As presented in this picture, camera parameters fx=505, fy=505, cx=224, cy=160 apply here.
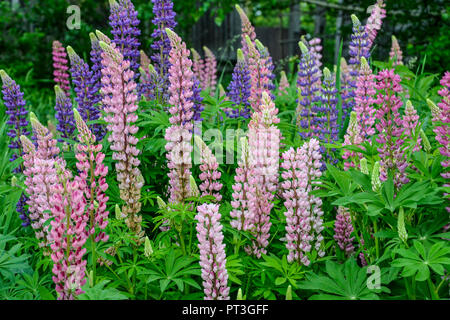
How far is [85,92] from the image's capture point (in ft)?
11.9

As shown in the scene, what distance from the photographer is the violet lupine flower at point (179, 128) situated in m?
2.69

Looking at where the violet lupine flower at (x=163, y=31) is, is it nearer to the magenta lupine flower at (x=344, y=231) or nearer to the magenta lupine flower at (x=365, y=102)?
the magenta lupine flower at (x=365, y=102)

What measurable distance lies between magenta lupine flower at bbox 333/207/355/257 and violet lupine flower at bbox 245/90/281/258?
1.48ft

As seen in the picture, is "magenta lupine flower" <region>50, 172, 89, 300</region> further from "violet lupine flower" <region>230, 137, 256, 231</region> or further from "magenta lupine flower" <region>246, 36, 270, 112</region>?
"magenta lupine flower" <region>246, 36, 270, 112</region>

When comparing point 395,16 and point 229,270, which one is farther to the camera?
point 395,16

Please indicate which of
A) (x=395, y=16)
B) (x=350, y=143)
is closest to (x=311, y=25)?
(x=395, y=16)

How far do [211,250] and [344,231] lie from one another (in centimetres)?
93

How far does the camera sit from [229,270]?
7.59 ft

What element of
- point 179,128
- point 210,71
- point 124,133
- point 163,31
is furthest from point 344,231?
point 210,71

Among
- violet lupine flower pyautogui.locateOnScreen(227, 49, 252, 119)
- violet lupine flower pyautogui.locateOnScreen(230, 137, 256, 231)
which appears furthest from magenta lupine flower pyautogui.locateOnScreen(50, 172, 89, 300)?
violet lupine flower pyautogui.locateOnScreen(227, 49, 252, 119)

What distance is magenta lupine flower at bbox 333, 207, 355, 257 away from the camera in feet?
9.13

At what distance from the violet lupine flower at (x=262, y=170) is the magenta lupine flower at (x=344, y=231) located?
45 centimetres
